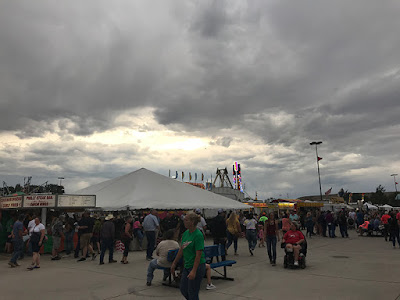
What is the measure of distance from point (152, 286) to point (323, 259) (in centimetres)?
618

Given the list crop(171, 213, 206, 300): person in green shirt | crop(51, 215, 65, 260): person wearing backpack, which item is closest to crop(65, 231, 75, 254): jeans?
crop(51, 215, 65, 260): person wearing backpack

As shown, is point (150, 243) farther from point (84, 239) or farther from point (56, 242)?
point (56, 242)

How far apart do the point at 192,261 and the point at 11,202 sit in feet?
44.7

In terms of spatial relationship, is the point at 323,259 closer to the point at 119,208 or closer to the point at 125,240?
the point at 125,240

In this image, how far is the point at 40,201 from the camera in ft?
43.7

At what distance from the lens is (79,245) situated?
39.6 ft

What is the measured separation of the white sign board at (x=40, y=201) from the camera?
43.4 ft

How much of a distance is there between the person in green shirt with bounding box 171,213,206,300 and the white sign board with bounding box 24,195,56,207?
11243 millimetres

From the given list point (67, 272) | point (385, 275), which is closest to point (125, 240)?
point (67, 272)

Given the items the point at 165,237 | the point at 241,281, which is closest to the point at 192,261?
the point at 165,237

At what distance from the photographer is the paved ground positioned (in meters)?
6.04

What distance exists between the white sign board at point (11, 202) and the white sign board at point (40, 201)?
1.68 ft

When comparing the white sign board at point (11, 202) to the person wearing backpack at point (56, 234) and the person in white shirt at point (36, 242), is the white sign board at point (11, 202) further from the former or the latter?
the person in white shirt at point (36, 242)

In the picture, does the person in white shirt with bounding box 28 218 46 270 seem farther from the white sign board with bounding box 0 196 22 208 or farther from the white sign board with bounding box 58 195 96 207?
the white sign board with bounding box 0 196 22 208
